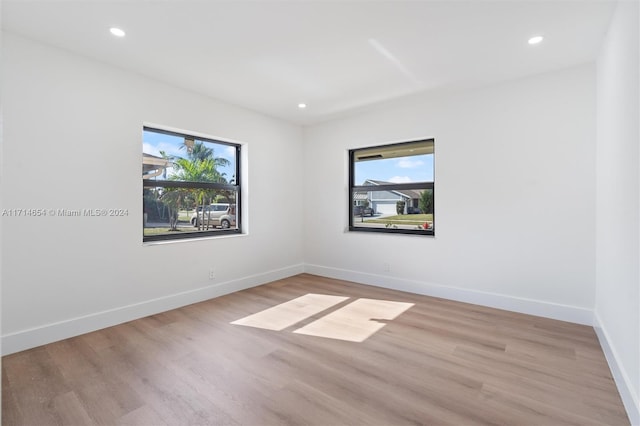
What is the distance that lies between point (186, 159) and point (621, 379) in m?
4.41

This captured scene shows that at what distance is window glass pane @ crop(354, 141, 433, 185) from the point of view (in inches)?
163

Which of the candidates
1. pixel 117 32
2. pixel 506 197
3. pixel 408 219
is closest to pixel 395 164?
pixel 408 219

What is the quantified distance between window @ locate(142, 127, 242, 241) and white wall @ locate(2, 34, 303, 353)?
19 centimetres

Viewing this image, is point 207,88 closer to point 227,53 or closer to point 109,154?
point 227,53

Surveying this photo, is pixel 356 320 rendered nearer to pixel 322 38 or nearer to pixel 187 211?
pixel 187 211

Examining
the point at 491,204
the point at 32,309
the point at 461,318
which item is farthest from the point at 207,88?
the point at 461,318

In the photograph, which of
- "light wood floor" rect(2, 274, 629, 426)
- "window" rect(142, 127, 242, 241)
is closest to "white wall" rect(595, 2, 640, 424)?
"light wood floor" rect(2, 274, 629, 426)

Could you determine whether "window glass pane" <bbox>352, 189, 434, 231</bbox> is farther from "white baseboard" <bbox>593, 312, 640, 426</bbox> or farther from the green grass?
"white baseboard" <bbox>593, 312, 640, 426</bbox>

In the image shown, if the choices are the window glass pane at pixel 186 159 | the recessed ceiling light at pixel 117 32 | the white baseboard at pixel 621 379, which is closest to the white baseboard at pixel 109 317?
the window glass pane at pixel 186 159

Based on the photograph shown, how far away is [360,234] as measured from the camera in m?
4.64

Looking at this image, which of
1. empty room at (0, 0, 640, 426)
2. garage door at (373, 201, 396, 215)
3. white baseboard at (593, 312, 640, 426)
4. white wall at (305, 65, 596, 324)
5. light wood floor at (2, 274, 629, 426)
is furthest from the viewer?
garage door at (373, 201, 396, 215)

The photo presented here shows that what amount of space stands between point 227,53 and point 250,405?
112 inches

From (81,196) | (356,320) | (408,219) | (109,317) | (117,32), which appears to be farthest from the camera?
(408,219)

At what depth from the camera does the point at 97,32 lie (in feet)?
7.99
